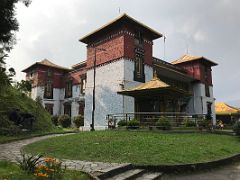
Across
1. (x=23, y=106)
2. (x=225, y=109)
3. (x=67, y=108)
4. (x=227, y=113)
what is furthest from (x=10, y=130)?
(x=225, y=109)

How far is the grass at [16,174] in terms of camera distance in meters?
→ 5.79

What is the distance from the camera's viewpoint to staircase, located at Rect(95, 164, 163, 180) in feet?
23.8

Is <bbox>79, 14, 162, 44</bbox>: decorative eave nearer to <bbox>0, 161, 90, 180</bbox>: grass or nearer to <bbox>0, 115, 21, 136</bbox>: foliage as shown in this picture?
<bbox>0, 115, 21, 136</bbox>: foliage

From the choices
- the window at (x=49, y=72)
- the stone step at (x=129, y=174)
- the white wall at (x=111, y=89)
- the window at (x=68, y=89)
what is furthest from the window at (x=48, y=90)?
the stone step at (x=129, y=174)

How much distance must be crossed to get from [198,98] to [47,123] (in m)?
23.4

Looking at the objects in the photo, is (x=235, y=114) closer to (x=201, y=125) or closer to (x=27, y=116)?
(x=201, y=125)

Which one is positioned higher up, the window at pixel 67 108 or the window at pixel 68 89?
the window at pixel 68 89

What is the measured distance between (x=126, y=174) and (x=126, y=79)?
18345 millimetres

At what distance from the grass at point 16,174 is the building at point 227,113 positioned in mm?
38927

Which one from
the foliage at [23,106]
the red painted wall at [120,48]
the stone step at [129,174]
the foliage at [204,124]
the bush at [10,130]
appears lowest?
the stone step at [129,174]

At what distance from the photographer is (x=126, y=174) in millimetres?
7797

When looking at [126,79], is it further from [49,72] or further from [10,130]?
[49,72]

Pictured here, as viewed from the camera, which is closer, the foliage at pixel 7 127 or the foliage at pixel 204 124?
the foliage at pixel 7 127

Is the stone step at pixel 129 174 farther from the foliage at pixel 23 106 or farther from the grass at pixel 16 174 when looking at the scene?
the foliage at pixel 23 106
